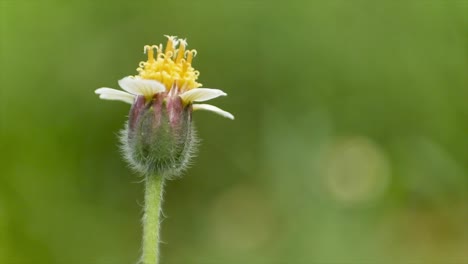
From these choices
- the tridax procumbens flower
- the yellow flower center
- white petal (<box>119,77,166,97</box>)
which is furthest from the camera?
the yellow flower center

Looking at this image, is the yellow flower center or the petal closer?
the petal

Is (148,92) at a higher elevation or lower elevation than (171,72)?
lower

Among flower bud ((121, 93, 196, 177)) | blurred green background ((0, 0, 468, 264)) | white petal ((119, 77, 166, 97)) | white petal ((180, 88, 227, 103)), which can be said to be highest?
blurred green background ((0, 0, 468, 264))

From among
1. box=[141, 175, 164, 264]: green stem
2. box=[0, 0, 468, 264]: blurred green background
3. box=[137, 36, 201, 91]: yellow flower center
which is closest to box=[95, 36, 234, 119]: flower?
box=[137, 36, 201, 91]: yellow flower center


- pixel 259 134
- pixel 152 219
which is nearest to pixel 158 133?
pixel 152 219

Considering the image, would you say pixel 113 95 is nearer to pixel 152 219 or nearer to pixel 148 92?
pixel 148 92

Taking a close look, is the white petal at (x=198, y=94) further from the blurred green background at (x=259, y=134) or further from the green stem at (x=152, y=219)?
the blurred green background at (x=259, y=134)

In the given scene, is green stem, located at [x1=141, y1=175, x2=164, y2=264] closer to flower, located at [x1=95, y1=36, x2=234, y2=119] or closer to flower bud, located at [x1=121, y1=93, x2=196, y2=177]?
flower bud, located at [x1=121, y1=93, x2=196, y2=177]

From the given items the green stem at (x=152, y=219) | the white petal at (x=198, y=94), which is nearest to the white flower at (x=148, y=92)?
the white petal at (x=198, y=94)
